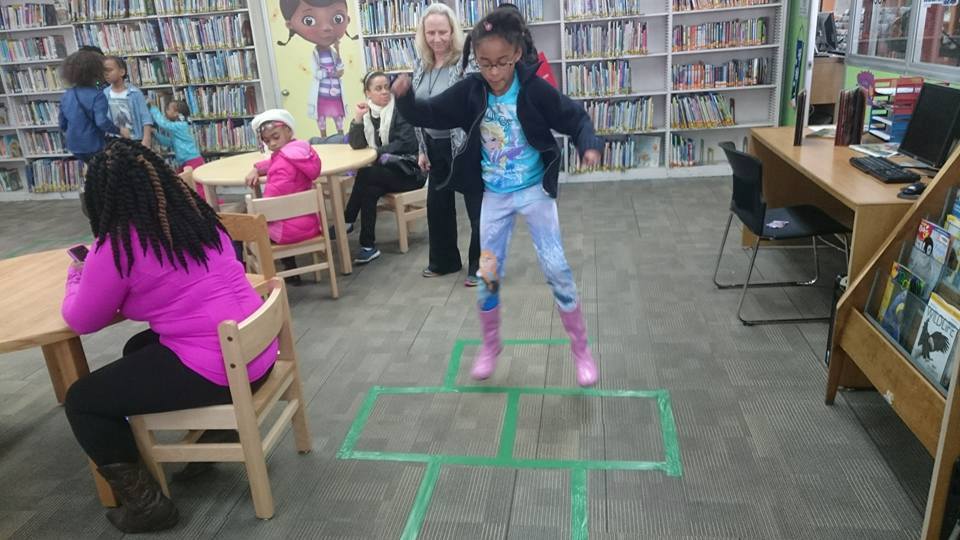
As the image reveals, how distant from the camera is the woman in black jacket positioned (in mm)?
4398

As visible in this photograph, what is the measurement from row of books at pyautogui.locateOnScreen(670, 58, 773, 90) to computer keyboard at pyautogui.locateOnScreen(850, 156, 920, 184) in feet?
10.7

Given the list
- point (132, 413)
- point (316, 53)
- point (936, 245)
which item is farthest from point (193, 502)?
point (316, 53)

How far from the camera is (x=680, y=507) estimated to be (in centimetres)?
197

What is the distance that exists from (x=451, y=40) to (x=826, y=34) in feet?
13.7

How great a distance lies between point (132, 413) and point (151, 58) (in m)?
5.71

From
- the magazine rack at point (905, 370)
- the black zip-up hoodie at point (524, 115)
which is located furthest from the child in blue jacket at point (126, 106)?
the magazine rack at point (905, 370)

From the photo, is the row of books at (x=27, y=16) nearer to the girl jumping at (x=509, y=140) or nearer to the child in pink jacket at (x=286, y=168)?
the child in pink jacket at (x=286, y=168)

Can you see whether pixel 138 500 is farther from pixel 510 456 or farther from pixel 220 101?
pixel 220 101

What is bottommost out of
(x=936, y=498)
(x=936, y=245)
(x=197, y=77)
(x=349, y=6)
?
(x=936, y=498)

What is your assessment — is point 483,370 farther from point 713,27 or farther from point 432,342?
point 713,27

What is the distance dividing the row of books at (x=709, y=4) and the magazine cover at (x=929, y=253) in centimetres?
419

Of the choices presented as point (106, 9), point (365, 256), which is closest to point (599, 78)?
point (365, 256)

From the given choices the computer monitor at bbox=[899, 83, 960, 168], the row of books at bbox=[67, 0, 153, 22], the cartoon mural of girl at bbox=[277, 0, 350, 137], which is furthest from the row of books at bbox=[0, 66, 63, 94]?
the computer monitor at bbox=[899, 83, 960, 168]

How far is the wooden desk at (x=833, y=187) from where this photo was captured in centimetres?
237
